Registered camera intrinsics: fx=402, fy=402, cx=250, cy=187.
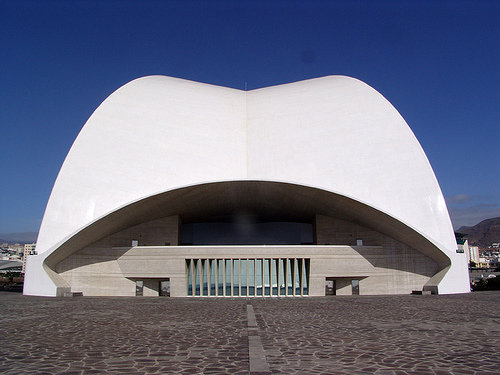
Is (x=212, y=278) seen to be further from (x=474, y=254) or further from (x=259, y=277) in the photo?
(x=474, y=254)

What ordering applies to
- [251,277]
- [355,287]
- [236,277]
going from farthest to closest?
[355,287], [251,277], [236,277]

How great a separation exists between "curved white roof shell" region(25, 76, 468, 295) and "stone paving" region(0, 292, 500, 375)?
11521mm

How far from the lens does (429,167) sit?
2314cm

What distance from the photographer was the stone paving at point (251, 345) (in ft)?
17.0

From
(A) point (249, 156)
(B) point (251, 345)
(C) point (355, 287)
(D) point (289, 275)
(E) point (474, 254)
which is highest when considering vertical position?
(A) point (249, 156)

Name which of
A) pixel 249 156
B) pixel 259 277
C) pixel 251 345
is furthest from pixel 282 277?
pixel 251 345

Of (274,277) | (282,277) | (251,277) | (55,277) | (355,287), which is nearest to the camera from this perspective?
(55,277)

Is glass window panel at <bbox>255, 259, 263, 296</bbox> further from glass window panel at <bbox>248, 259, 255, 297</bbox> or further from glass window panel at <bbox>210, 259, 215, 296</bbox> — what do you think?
glass window panel at <bbox>210, 259, 215, 296</bbox>

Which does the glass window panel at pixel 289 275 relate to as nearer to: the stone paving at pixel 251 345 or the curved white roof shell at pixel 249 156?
the curved white roof shell at pixel 249 156

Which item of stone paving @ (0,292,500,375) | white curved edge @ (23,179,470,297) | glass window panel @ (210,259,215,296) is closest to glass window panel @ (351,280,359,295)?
white curved edge @ (23,179,470,297)

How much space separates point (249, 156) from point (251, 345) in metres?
17.9

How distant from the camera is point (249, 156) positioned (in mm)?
23984

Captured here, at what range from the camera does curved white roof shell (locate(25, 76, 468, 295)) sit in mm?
22078

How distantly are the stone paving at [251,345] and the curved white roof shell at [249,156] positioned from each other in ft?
37.8
